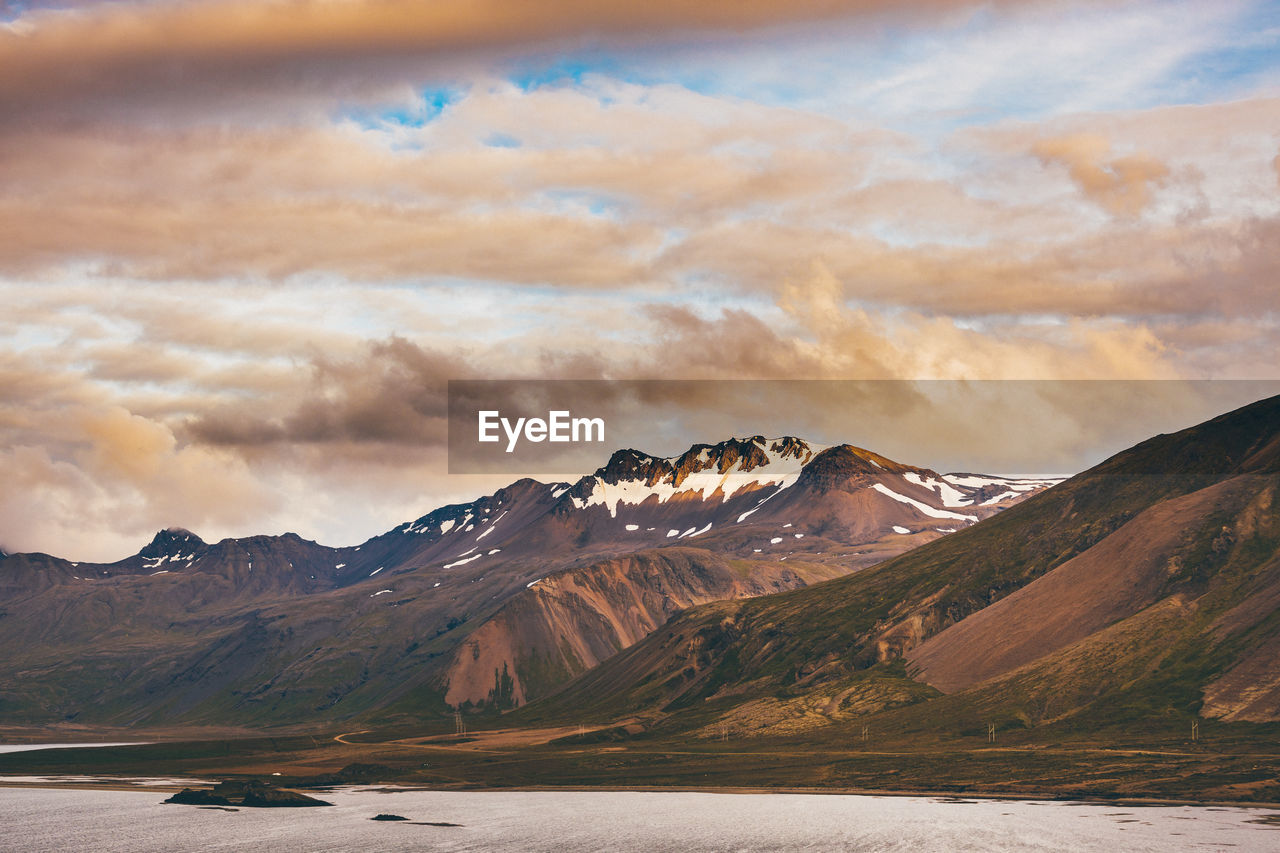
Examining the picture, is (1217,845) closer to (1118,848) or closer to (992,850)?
(1118,848)

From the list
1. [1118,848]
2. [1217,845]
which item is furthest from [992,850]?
[1217,845]
